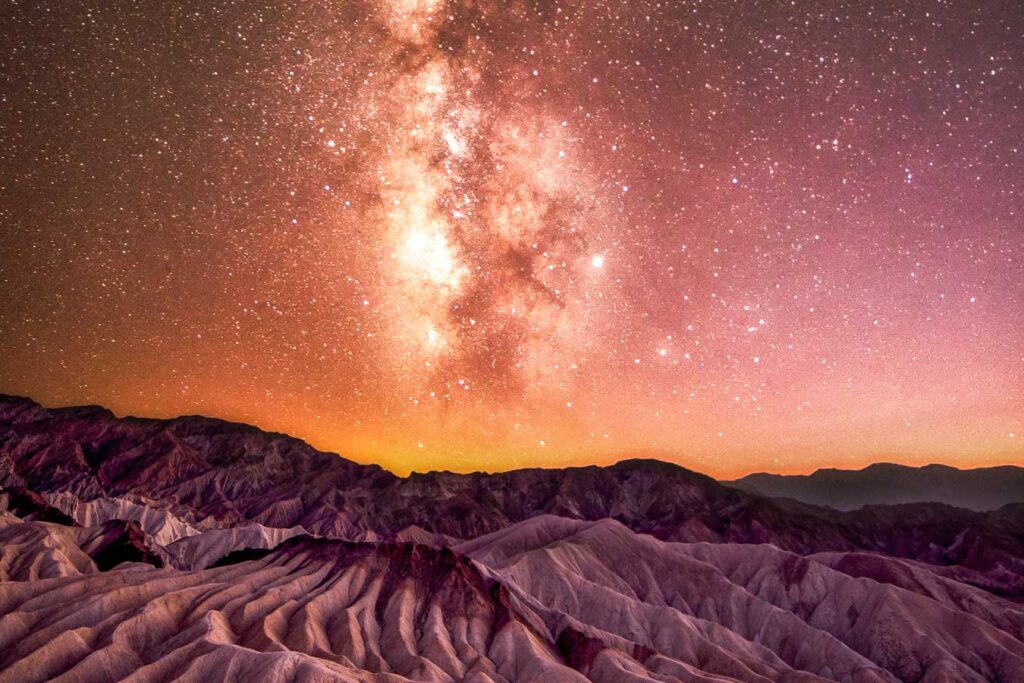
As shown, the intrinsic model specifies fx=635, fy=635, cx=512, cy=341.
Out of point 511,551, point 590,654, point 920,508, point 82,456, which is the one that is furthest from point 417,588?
point 920,508

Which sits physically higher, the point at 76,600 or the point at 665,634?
the point at 76,600

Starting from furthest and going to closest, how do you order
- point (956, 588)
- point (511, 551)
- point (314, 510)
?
1. point (314, 510)
2. point (511, 551)
3. point (956, 588)

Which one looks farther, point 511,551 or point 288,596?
point 511,551

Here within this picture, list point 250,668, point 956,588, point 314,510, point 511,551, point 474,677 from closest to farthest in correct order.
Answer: point 250,668, point 474,677, point 956,588, point 511,551, point 314,510

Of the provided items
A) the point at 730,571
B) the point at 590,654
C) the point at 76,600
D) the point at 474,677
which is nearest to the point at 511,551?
the point at 730,571

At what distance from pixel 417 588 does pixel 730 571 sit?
65.7m

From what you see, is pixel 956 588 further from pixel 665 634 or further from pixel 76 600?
pixel 76 600

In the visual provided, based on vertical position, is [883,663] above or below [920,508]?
below

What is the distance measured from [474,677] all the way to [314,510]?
481 feet

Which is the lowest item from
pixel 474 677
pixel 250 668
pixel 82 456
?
pixel 474 677

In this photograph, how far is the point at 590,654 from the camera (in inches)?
2692

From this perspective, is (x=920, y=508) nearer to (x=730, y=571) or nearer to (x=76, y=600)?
(x=730, y=571)

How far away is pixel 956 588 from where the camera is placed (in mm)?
100562

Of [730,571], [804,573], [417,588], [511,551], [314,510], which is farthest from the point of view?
[314,510]
